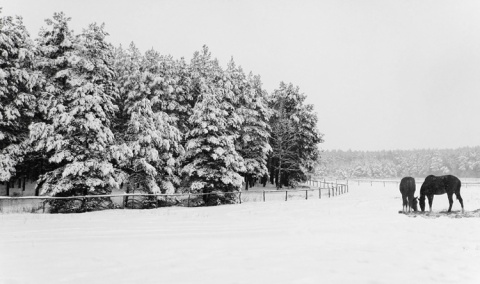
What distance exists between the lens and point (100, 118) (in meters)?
21.0

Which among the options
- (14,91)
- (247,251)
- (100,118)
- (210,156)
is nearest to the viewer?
(247,251)

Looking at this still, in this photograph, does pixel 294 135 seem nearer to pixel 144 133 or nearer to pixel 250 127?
pixel 250 127

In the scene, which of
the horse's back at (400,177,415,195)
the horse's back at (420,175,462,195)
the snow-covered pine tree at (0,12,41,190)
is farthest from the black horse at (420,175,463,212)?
the snow-covered pine tree at (0,12,41,190)

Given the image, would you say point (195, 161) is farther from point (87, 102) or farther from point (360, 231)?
point (360, 231)

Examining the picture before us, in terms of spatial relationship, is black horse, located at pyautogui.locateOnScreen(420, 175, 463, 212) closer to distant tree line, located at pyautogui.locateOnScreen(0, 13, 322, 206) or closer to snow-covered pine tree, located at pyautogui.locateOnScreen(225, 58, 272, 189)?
distant tree line, located at pyautogui.locateOnScreen(0, 13, 322, 206)

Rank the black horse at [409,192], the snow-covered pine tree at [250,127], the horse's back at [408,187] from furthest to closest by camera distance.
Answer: the snow-covered pine tree at [250,127] < the horse's back at [408,187] < the black horse at [409,192]

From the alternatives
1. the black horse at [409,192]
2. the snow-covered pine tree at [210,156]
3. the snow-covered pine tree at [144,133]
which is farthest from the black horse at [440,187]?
the snow-covered pine tree at [144,133]

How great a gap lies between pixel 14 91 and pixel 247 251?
21659 millimetres

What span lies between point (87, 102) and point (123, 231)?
446 inches

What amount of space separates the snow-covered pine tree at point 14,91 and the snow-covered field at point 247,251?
33.4 feet

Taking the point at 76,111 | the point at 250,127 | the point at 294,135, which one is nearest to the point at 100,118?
the point at 76,111

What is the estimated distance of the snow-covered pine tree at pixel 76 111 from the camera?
19344mm

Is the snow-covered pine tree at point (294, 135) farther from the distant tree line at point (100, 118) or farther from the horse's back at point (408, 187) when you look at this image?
the horse's back at point (408, 187)

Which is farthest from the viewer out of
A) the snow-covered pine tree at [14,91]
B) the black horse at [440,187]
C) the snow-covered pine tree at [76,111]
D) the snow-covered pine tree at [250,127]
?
the snow-covered pine tree at [250,127]
